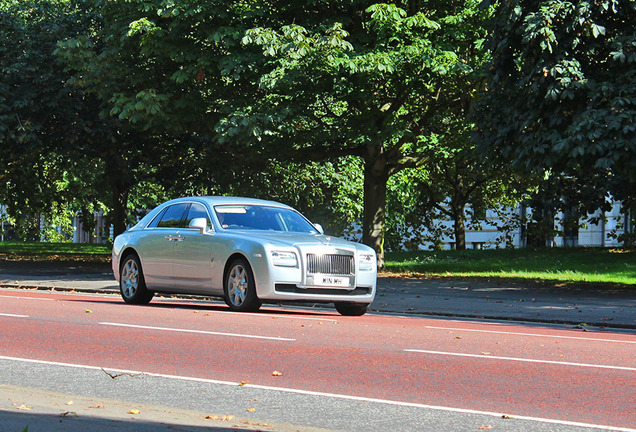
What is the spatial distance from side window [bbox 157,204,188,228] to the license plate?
2953 mm

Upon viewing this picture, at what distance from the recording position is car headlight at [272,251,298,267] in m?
14.4

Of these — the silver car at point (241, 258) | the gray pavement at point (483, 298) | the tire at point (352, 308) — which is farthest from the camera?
the gray pavement at point (483, 298)

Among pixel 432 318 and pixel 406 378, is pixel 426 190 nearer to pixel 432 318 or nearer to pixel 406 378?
pixel 432 318

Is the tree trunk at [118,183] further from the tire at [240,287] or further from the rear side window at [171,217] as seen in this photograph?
the tire at [240,287]

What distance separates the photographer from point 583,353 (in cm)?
1096

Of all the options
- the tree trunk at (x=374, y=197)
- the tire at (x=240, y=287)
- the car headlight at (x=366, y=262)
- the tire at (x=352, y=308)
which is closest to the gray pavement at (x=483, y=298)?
the tire at (x=352, y=308)

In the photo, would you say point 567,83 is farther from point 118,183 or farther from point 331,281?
point 118,183

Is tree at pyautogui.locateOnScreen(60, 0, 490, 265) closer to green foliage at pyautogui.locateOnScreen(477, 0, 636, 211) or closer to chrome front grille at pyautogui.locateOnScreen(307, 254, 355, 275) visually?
green foliage at pyautogui.locateOnScreen(477, 0, 636, 211)

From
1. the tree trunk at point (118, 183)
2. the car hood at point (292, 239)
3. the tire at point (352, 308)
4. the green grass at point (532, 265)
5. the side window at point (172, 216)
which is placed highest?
the tree trunk at point (118, 183)

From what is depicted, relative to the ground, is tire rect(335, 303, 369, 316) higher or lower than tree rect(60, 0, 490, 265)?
lower

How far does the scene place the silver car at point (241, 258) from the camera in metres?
14.6

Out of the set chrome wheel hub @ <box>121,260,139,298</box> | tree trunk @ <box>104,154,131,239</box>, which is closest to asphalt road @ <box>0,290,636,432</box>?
chrome wheel hub @ <box>121,260,139,298</box>

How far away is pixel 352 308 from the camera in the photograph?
15727 millimetres

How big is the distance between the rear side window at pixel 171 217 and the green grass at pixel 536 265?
9708 mm
